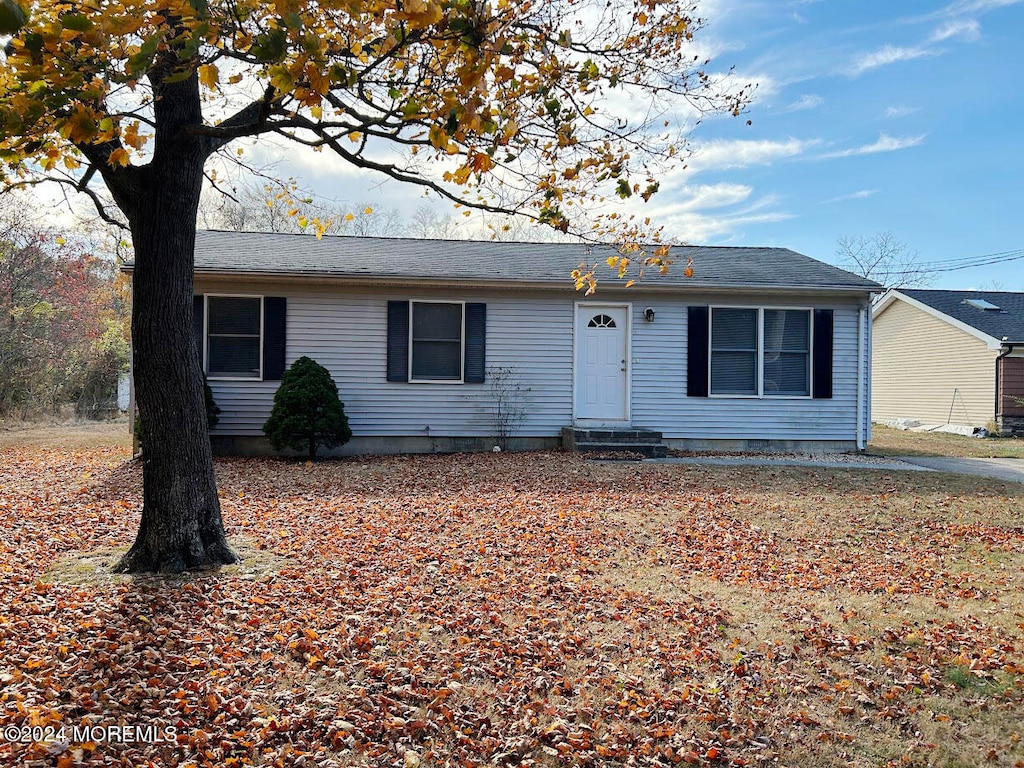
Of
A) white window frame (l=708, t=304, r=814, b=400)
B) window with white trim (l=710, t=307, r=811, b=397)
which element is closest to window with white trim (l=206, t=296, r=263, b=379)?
white window frame (l=708, t=304, r=814, b=400)

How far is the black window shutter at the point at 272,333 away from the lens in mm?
10656

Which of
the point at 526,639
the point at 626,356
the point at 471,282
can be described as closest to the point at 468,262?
the point at 471,282

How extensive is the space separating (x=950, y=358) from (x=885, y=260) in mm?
18761

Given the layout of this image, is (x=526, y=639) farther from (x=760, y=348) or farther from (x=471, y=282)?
(x=760, y=348)

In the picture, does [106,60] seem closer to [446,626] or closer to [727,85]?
[446,626]

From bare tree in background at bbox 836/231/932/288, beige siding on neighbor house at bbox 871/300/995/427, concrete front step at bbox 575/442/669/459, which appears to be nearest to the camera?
concrete front step at bbox 575/442/669/459

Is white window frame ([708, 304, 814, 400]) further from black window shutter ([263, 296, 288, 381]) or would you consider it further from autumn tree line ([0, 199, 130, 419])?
autumn tree line ([0, 199, 130, 419])

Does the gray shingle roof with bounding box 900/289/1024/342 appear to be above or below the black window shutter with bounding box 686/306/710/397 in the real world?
above

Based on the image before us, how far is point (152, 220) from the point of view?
448cm

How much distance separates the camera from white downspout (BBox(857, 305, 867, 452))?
11.5m

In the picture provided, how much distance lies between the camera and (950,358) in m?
19.4

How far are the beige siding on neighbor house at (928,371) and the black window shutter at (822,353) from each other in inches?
378

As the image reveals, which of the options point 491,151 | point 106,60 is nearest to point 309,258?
point 491,151

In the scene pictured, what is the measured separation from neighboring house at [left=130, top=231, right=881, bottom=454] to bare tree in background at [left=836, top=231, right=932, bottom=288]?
2780 centimetres
